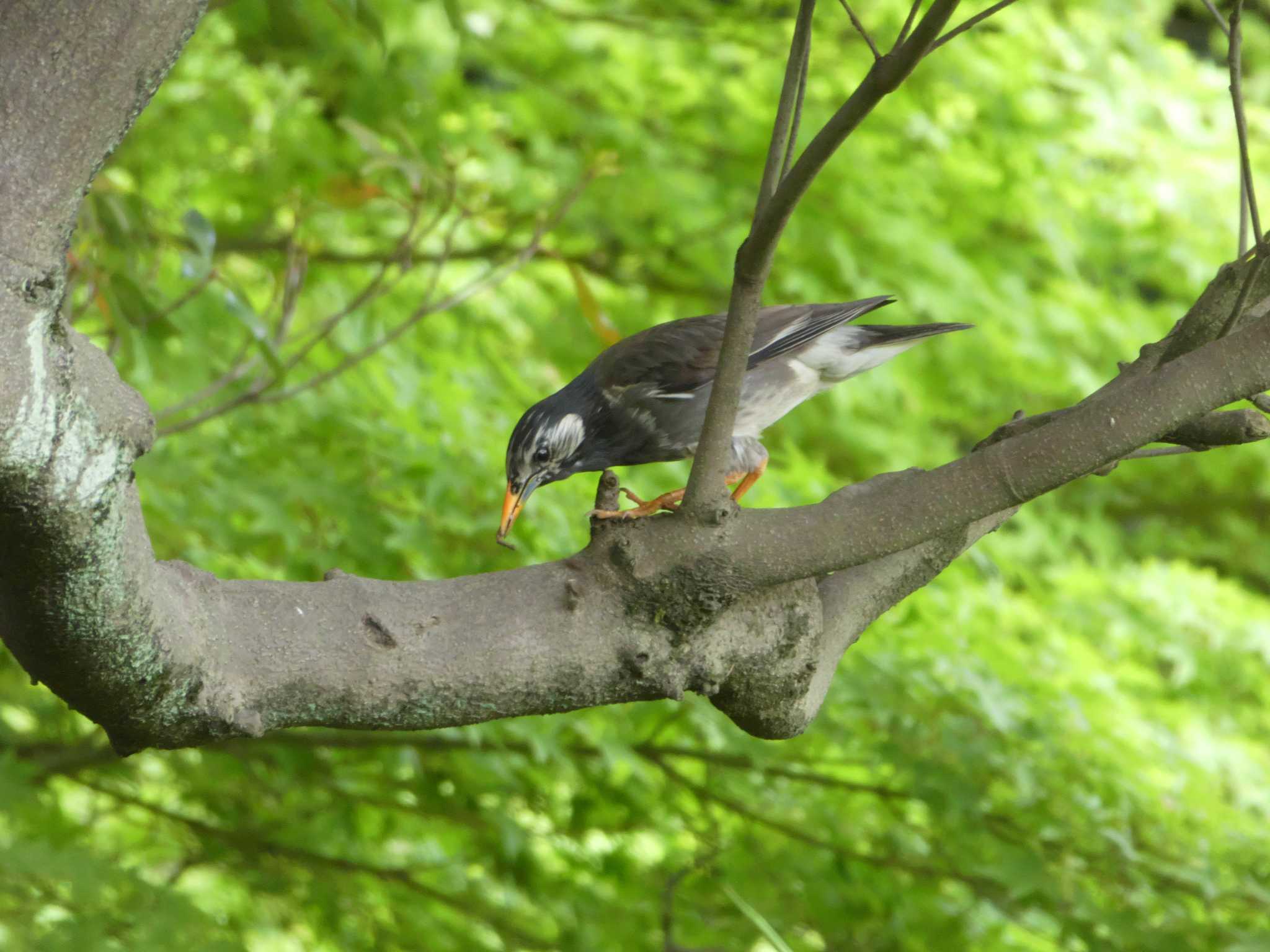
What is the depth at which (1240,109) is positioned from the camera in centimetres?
158

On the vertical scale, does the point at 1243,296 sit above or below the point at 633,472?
above

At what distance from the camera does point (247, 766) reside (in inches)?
139

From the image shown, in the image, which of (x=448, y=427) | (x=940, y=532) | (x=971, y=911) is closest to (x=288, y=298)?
(x=448, y=427)

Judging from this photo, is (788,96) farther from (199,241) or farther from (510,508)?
(199,241)

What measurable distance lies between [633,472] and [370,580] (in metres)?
1.84

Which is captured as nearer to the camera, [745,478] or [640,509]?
[640,509]

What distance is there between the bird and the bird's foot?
0.20 m

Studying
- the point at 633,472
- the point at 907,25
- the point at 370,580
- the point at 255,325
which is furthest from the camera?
the point at 633,472

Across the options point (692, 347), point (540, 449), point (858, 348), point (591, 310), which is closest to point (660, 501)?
point (540, 449)

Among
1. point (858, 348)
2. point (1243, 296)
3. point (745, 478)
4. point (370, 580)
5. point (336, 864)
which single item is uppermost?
point (858, 348)

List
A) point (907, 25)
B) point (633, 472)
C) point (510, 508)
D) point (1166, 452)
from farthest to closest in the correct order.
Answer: point (633, 472) → point (510, 508) → point (1166, 452) → point (907, 25)

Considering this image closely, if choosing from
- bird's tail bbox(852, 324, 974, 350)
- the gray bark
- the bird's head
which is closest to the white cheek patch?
the bird's head

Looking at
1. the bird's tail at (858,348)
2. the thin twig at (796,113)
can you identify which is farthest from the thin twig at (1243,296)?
the bird's tail at (858,348)

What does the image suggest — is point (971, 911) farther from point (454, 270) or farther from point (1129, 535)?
point (1129, 535)
